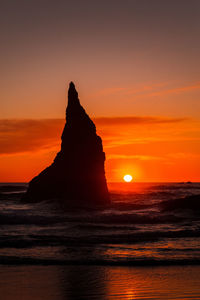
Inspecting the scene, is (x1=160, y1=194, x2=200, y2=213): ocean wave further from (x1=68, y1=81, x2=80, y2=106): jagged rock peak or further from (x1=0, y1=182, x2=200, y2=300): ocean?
(x1=68, y1=81, x2=80, y2=106): jagged rock peak

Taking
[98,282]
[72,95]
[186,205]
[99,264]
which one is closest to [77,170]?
[72,95]

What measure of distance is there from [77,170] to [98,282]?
103ft

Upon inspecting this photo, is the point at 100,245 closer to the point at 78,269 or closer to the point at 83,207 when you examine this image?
the point at 78,269

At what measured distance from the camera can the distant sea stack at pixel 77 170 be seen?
136ft

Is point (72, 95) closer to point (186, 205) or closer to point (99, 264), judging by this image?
point (186, 205)

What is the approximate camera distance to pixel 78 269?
12.1m

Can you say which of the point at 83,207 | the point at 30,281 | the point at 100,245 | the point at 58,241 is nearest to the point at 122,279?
the point at 30,281

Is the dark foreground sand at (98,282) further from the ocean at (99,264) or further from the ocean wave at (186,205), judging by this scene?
the ocean wave at (186,205)

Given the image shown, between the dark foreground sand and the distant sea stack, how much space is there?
2911 cm

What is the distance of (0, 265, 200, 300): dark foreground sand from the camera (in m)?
9.32

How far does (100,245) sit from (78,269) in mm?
4423

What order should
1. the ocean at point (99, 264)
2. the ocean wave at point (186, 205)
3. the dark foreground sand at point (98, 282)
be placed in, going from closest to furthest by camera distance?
the dark foreground sand at point (98, 282) < the ocean at point (99, 264) < the ocean wave at point (186, 205)

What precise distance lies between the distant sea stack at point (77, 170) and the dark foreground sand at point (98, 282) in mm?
29113

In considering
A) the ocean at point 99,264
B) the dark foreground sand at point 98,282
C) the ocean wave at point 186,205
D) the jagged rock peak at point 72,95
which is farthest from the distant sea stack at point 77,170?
the dark foreground sand at point 98,282
